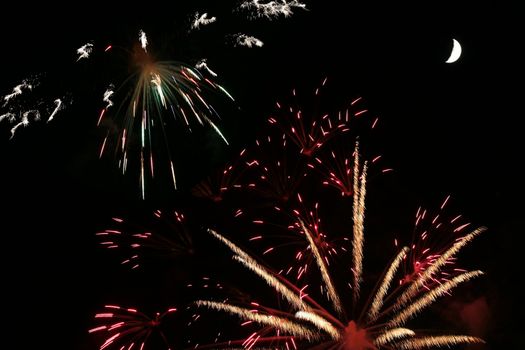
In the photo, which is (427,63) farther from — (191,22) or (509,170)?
(191,22)

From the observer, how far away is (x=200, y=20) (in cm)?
Answer: 591

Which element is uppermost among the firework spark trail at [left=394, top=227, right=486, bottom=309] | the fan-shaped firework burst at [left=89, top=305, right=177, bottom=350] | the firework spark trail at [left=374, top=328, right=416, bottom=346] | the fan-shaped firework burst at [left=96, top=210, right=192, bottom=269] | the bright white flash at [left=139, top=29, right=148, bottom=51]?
the bright white flash at [left=139, top=29, right=148, bottom=51]

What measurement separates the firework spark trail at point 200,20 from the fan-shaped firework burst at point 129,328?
4902 millimetres

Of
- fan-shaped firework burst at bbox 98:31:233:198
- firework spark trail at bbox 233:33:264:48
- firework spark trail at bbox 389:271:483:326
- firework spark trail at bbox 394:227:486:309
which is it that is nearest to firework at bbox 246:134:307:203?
fan-shaped firework burst at bbox 98:31:233:198

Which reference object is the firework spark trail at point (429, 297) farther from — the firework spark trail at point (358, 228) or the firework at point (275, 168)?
the firework at point (275, 168)

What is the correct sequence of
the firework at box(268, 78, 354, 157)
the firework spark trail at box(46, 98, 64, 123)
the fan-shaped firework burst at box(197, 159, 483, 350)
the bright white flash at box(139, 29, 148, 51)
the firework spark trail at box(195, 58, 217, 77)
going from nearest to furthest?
the bright white flash at box(139, 29, 148, 51) → the firework spark trail at box(46, 98, 64, 123) → the firework spark trail at box(195, 58, 217, 77) → the fan-shaped firework burst at box(197, 159, 483, 350) → the firework at box(268, 78, 354, 157)

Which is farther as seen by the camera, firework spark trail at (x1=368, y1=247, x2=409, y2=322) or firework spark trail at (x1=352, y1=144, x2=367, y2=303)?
firework spark trail at (x1=352, y1=144, x2=367, y2=303)

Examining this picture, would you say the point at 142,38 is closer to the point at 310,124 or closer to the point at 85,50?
the point at 85,50

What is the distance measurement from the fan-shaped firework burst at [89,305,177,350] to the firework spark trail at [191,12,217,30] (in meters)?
4.90

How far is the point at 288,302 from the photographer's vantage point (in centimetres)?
695

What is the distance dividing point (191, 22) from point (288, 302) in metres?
4.93

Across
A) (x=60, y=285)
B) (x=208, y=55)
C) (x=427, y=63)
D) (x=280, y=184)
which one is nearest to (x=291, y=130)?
(x=280, y=184)

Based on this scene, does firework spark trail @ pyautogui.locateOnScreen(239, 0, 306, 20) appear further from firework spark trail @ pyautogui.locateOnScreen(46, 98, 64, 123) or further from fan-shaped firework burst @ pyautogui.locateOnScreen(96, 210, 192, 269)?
fan-shaped firework burst @ pyautogui.locateOnScreen(96, 210, 192, 269)

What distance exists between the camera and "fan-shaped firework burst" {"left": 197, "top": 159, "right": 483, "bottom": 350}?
6386 mm
